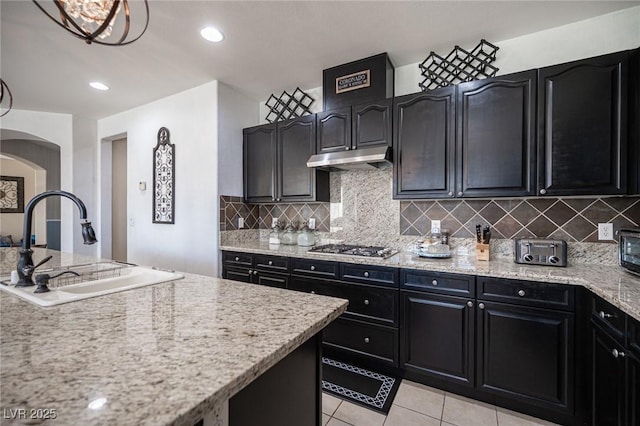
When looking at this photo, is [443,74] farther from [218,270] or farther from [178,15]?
[218,270]

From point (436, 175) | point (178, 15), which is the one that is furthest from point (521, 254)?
point (178, 15)

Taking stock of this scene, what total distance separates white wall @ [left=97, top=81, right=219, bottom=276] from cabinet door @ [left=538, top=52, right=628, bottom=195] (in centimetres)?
285

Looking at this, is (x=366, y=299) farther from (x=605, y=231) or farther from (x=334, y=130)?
(x=605, y=231)

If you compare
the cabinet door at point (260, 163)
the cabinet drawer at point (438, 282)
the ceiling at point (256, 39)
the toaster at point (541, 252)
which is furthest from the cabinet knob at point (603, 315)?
the cabinet door at point (260, 163)

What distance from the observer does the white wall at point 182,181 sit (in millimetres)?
3129

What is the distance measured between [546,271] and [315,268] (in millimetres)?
1598

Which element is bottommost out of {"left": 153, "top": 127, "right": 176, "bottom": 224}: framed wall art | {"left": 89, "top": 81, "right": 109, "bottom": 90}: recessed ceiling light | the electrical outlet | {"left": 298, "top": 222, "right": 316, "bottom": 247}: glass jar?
{"left": 298, "top": 222, "right": 316, "bottom": 247}: glass jar

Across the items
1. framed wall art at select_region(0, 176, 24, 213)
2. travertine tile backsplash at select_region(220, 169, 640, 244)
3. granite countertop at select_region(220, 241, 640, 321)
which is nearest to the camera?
granite countertop at select_region(220, 241, 640, 321)

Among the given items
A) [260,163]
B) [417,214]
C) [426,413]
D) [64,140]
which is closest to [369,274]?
[417,214]

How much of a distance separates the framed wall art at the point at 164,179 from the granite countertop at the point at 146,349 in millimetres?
2426

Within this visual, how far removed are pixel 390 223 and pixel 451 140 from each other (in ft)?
3.02

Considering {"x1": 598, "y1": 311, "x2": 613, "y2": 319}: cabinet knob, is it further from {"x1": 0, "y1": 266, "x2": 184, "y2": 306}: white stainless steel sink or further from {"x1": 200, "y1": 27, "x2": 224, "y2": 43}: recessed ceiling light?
{"x1": 200, "y1": 27, "x2": 224, "y2": 43}: recessed ceiling light

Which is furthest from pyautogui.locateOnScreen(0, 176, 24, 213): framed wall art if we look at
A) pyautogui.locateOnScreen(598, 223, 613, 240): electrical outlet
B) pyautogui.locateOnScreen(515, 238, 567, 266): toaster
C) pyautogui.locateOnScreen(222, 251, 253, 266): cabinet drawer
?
pyautogui.locateOnScreen(598, 223, 613, 240): electrical outlet

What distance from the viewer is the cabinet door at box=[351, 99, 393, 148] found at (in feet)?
8.06
